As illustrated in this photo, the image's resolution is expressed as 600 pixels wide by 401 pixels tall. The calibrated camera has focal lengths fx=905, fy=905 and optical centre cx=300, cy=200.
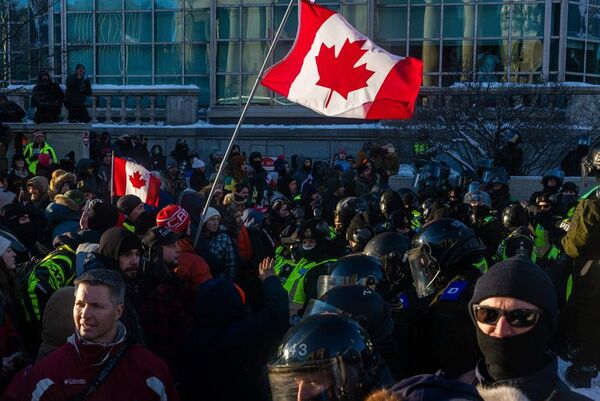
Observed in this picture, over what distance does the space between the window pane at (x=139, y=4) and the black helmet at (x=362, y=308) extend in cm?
2743

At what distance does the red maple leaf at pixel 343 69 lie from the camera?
7.56 meters

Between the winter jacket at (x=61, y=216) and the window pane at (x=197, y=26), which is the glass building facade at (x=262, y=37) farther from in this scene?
the winter jacket at (x=61, y=216)

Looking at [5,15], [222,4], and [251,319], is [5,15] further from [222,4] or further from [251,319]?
[251,319]

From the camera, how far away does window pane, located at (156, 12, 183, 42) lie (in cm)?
2994

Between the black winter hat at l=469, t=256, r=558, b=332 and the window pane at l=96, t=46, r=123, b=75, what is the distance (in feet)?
93.9

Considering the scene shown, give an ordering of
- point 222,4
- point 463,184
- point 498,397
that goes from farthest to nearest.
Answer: point 222,4 → point 463,184 → point 498,397

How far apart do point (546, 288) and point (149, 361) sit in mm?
1738

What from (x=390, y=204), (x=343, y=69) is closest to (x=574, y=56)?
(x=390, y=204)

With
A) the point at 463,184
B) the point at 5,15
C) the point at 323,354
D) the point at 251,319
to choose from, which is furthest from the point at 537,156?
the point at 323,354

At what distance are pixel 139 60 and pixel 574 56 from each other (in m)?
14.1

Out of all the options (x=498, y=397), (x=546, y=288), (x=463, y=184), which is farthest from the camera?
(x=463, y=184)

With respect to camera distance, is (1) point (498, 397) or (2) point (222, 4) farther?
(2) point (222, 4)

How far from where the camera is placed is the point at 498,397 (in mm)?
2475

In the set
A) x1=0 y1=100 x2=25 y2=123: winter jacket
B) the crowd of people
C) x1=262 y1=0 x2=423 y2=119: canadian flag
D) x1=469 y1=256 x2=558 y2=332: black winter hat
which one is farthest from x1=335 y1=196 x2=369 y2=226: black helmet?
x1=0 y1=100 x2=25 y2=123: winter jacket
